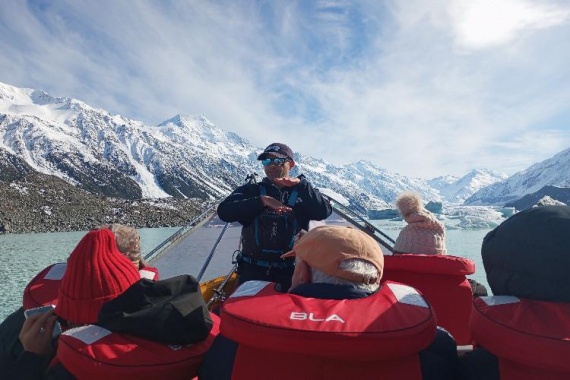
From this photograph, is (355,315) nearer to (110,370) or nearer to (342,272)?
(342,272)

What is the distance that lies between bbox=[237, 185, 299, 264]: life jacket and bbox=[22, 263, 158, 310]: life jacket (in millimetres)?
1125

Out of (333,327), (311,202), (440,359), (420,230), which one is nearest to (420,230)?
(420,230)

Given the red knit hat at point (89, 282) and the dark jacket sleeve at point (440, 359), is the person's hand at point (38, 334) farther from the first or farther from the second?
the dark jacket sleeve at point (440, 359)

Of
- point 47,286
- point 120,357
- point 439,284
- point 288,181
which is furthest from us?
point 288,181

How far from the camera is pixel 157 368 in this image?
1903 millimetres

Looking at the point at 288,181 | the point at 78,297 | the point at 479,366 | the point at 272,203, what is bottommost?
the point at 479,366

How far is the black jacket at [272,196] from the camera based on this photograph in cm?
375

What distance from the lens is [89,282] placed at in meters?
2.17

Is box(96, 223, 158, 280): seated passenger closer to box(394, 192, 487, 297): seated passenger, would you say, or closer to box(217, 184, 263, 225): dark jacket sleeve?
box(217, 184, 263, 225): dark jacket sleeve

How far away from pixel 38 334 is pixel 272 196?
228 centimetres

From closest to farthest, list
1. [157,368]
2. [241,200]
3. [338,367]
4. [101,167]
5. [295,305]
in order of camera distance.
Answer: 1. [338,367]
2. [295,305]
3. [157,368]
4. [241,200]
5. [101,167]

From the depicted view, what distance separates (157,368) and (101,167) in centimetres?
20635

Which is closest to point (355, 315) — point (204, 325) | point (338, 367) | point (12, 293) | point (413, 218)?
point (338, 367)

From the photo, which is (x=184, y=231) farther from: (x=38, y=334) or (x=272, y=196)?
(x=38, y=334)
